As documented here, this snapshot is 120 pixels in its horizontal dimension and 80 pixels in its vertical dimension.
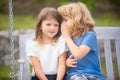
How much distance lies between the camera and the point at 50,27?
3.65m

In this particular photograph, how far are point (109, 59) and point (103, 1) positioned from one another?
566cm

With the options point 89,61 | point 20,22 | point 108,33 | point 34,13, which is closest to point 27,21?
point 20,22

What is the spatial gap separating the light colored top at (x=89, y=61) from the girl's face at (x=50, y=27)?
0.60ft

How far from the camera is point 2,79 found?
241 inches

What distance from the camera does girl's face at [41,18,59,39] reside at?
12.0ft

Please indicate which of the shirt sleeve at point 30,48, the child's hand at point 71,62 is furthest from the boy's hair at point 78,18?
the shirt sleeve at point 30,48

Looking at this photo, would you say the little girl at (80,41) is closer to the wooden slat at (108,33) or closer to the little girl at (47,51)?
the little girl at (47,51)

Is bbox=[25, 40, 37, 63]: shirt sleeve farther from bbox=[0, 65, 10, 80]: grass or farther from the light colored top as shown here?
bbox=[0, 65, 10, 80]: grass

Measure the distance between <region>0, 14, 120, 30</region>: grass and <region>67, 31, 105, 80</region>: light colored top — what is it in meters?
4.28

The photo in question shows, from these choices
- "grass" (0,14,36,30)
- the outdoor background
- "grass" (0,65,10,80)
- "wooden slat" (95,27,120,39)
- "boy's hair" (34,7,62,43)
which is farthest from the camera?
the outdoor background

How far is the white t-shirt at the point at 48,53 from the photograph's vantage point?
3.70 meters

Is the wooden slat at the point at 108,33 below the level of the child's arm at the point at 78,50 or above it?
above

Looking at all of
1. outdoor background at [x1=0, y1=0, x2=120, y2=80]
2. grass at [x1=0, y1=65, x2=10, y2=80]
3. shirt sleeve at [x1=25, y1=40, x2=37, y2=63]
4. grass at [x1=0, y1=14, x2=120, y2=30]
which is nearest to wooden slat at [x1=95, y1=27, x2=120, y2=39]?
shirt sleeve at [x1=25, y1=40, x2=37, y2=63]

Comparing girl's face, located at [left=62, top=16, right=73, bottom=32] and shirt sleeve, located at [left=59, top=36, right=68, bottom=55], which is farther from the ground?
girl's face, located at [left=62, top=16, right=73, bottom=32]
